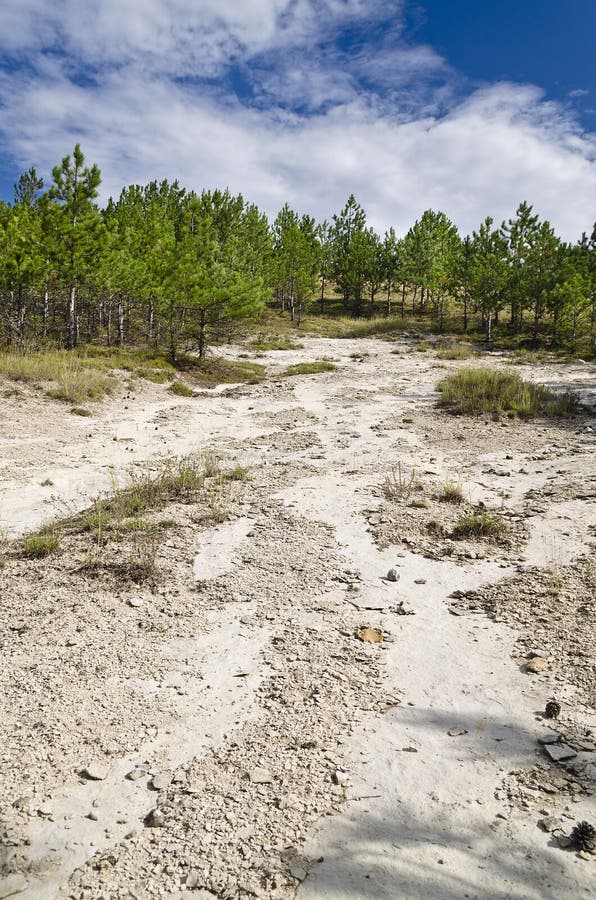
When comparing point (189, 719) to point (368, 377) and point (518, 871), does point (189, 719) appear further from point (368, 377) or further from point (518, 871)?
point (368, 377)

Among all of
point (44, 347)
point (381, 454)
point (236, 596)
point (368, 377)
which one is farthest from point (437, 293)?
point (236, 596)

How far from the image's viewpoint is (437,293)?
46.7 metres

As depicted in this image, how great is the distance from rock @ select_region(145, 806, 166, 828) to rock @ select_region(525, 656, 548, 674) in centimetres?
286

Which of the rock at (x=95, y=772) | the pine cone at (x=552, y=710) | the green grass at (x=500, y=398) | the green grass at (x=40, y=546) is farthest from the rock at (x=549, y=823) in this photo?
the green grass at (x=500, y=398)

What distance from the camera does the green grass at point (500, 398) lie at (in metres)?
14.7

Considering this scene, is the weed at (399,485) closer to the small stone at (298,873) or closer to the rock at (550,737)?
the rock at (550,737)

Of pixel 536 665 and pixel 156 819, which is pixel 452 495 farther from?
pixel 156 819

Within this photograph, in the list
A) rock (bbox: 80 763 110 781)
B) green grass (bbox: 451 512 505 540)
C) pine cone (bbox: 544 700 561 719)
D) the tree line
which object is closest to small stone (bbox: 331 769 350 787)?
rock (bbox: 80 763 110 781)

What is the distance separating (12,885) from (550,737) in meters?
3.14

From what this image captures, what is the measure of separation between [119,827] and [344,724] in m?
1.51

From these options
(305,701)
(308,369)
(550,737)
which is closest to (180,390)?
(308,369)

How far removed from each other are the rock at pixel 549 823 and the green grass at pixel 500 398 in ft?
41.6

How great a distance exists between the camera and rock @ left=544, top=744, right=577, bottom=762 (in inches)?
126

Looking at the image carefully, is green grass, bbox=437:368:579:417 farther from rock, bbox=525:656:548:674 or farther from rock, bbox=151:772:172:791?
rock, bbox=151:772:172:791
